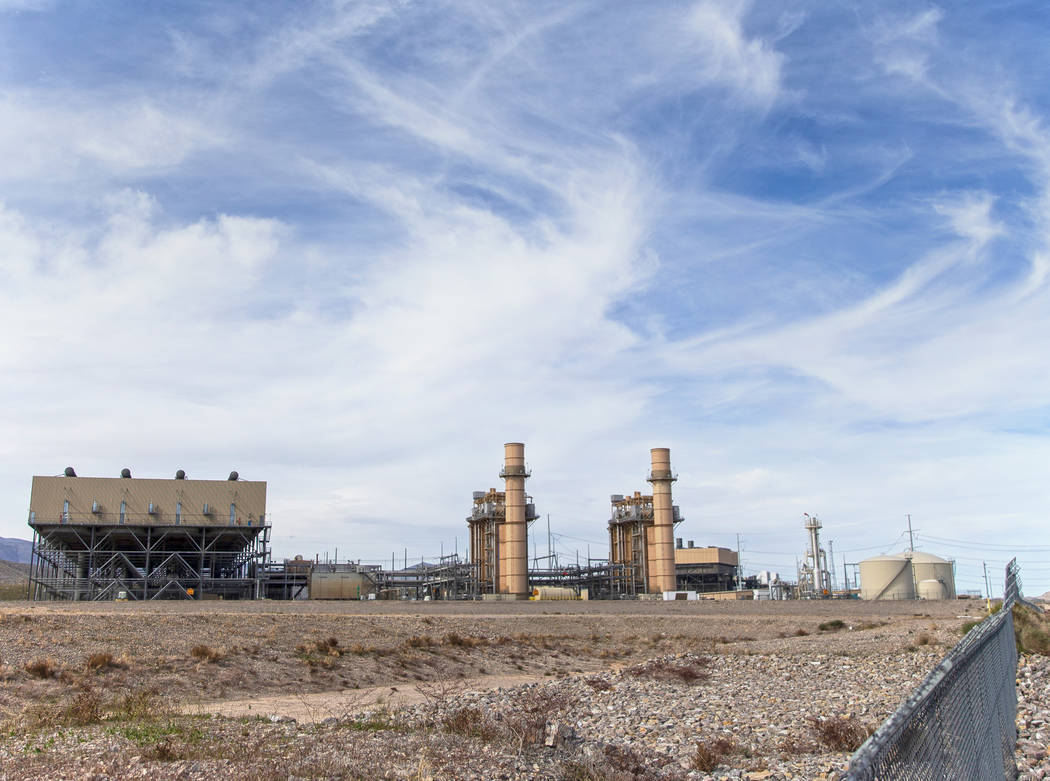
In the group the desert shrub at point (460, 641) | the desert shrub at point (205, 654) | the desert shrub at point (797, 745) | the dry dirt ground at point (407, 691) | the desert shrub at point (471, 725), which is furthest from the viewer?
the desert shrub at point (460, 641)

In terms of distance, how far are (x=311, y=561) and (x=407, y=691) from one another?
213 ft

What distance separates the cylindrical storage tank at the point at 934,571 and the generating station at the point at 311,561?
0.11 metres

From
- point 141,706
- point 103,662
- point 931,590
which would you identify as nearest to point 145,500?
point 103,662

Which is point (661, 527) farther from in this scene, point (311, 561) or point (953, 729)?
point (953, 729)

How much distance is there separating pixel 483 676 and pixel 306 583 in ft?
191

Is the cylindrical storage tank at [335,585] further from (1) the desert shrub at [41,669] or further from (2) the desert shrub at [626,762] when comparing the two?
(2) the desert shrub at [626,762]

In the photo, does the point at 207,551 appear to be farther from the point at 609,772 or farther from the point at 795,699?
the point at 609,772

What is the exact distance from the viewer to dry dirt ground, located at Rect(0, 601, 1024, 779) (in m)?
13.2

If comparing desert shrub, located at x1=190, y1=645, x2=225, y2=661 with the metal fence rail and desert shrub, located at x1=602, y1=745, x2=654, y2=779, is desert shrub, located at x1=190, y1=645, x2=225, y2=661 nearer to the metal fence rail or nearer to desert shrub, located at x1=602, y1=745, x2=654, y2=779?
desert shrub, located at x1=602, y1=745, x2=654, y2=779

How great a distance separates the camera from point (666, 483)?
9150 centimetres

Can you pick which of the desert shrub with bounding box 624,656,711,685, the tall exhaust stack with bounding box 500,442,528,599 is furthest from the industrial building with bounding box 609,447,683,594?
the desert shrub with bounding box 624,656,711,685

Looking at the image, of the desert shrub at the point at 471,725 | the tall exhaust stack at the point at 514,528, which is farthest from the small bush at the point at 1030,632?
the tall exhaust stack at the point at 514,528

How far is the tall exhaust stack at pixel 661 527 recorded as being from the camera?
294 ft

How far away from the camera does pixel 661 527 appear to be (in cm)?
9038
